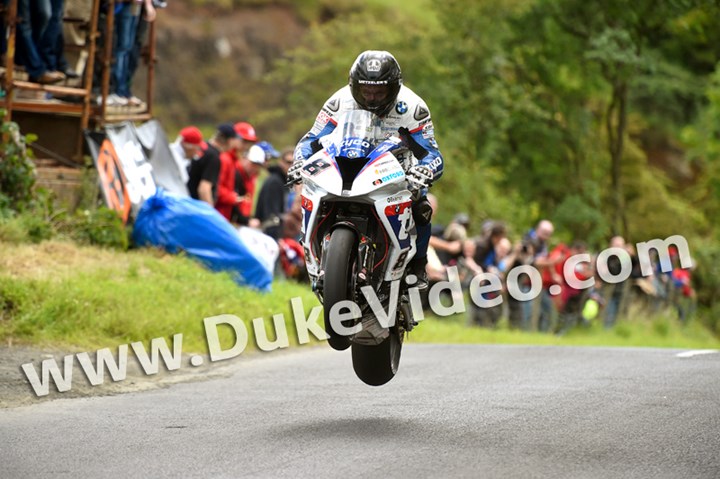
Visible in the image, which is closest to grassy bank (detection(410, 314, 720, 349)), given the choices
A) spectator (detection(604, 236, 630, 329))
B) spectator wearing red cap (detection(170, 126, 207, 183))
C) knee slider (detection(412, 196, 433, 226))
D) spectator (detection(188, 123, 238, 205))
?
spectator (detection(604, 236, 630, 329))

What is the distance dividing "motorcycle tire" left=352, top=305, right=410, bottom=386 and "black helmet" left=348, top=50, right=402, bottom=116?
155 centimetres

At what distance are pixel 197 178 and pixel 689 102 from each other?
1320 inches

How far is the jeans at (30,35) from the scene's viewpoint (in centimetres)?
1389

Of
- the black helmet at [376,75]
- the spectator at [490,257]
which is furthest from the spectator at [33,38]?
the spectator at [490,257]

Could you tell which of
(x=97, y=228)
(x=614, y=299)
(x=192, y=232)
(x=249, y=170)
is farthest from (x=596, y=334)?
(x=97, y=228)

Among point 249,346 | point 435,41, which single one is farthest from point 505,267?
point 435,41

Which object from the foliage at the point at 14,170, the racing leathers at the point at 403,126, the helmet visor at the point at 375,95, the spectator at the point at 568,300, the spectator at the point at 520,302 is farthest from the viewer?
the spectator at the point at 568,300

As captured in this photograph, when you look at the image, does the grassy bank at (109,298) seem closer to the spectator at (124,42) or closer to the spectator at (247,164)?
the spectator at (247,164)

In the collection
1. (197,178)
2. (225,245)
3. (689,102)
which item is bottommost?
(225,245)

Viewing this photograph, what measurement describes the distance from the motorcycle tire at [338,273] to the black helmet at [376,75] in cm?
110

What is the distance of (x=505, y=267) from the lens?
19.7 meters

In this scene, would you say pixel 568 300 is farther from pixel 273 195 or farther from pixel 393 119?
pixel 393 119

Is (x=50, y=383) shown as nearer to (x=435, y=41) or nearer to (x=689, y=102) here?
(x=435, y=41)

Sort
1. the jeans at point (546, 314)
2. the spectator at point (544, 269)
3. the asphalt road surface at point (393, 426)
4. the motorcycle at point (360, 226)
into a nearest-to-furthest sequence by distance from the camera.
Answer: the asphalt road surface at point (393, 426)
the motorcycle at point (360, 226)
the spectator at point (544, 269)
the jeans at point (546, 314)
